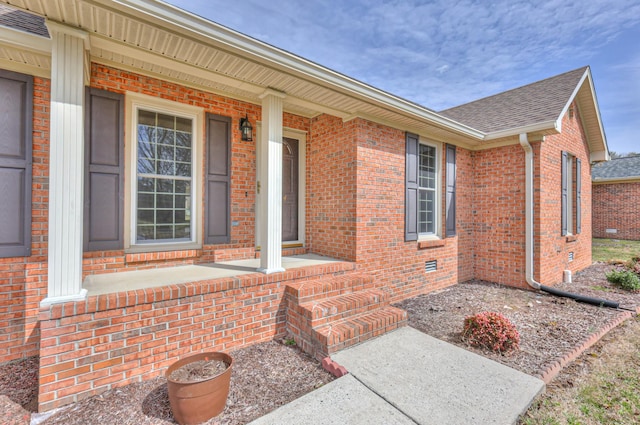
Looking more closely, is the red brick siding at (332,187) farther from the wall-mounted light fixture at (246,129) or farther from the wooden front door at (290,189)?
the wall-mounted light fixture at (246,129)

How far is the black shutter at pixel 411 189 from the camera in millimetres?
5195

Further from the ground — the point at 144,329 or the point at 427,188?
the point at 427,188

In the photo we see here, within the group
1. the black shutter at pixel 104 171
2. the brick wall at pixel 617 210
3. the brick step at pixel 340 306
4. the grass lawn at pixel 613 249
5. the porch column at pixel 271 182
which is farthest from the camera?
the brick wall at pixel 617 210

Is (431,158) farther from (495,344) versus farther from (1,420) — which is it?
(1,420)

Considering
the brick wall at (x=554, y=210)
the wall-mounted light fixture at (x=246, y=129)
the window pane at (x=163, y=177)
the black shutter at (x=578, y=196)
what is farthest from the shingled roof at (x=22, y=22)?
the black shutter at (x=578, y=196)

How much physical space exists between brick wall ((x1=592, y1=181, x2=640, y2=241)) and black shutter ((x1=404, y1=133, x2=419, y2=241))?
570 inches

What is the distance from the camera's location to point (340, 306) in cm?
340

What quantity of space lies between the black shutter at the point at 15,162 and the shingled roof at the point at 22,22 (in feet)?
1.77

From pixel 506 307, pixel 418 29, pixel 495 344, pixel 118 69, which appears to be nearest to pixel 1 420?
pixel 118 69

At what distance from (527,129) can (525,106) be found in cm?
167

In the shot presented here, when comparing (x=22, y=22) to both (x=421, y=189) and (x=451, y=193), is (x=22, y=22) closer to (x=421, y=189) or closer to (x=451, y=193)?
(x=421, y=189)

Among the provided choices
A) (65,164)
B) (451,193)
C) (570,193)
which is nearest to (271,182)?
(65,164)

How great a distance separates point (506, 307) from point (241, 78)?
18.1 feet

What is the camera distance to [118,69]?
351 centimetres
